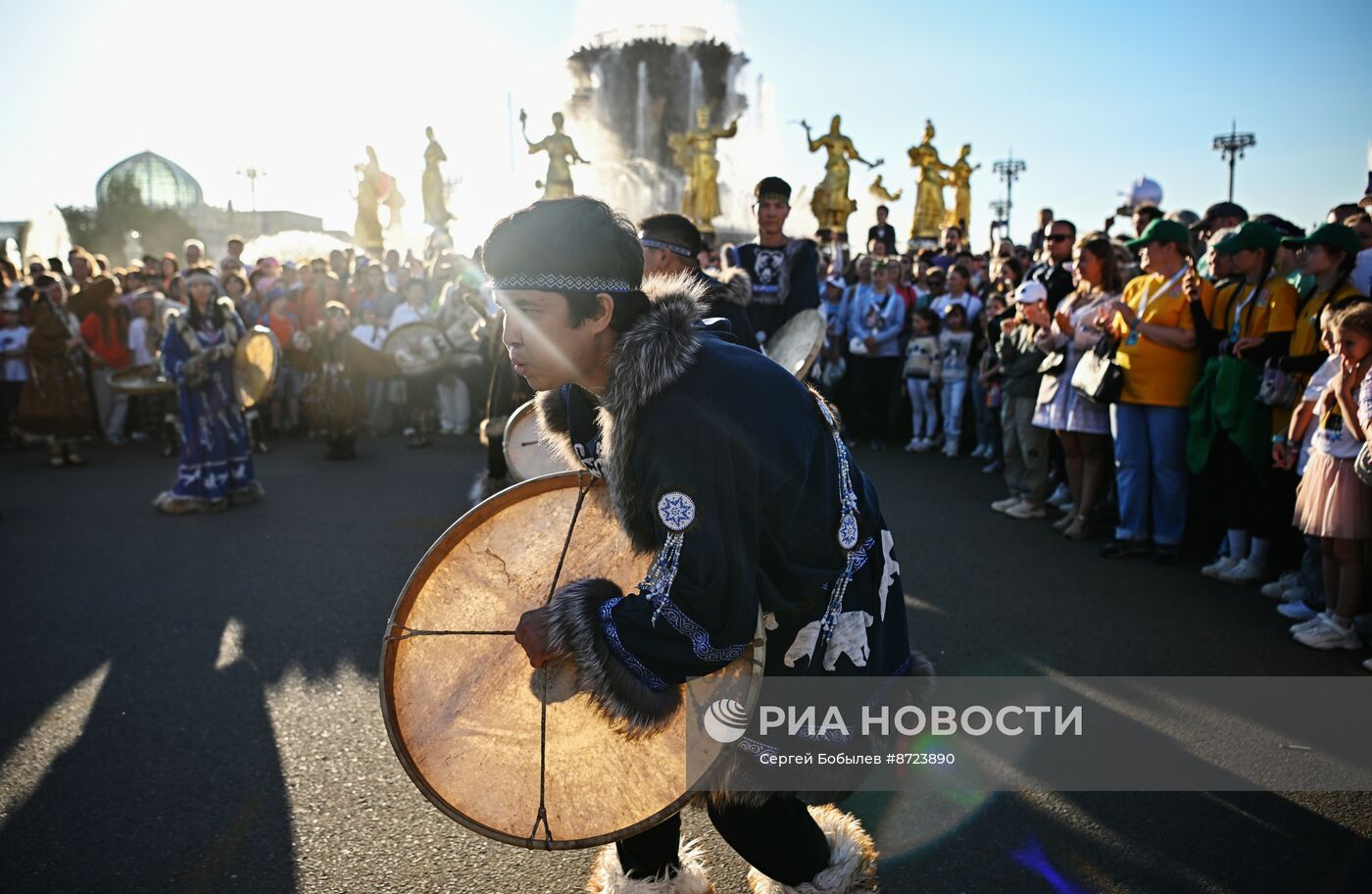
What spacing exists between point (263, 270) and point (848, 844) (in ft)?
45.7

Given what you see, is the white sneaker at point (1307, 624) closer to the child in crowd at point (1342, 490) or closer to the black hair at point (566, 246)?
the child in crowd at point (1342, 490)

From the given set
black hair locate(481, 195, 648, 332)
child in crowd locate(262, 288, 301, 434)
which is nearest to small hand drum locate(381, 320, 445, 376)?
child in crowd locate(262, 288, 301, 434)

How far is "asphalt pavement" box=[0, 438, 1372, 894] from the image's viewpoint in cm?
292

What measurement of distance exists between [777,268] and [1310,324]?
2991 millimetres

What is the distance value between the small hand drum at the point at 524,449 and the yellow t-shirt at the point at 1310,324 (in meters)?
4.16

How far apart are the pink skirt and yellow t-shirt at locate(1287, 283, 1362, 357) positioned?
0.84 meters

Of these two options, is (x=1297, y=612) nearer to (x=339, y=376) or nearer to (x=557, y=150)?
(x=339, y=376)

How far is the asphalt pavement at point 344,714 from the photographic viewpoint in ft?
9.57

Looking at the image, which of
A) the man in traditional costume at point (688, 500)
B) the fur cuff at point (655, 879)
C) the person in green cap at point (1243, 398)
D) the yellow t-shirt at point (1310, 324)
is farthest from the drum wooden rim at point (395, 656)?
the person in green cap at point (1243, 398)

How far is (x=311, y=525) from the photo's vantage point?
740cm

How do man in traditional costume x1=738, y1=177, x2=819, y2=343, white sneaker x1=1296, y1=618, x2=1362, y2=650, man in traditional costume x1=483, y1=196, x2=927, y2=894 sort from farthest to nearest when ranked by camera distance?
man in traditional costume x1=738, y1=177, x2=819, y2=343 < white sneaker x1=1296, y1=618, x2=1362, y2=650 < man in traditional costume x1=483, y1=196, x2=927, y2=894

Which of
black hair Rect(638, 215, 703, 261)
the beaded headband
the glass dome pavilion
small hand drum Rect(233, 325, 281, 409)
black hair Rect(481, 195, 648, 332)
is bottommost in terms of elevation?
small hand drum Rect(233, 325, 281, 409)

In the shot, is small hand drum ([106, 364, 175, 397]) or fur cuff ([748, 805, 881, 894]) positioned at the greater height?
small hand drum ([106, 364, 175, 397])

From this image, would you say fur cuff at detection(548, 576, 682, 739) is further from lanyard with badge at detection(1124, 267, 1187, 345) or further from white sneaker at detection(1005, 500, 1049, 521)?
white sneaker at detection(1005, 500, 1049, 521)
